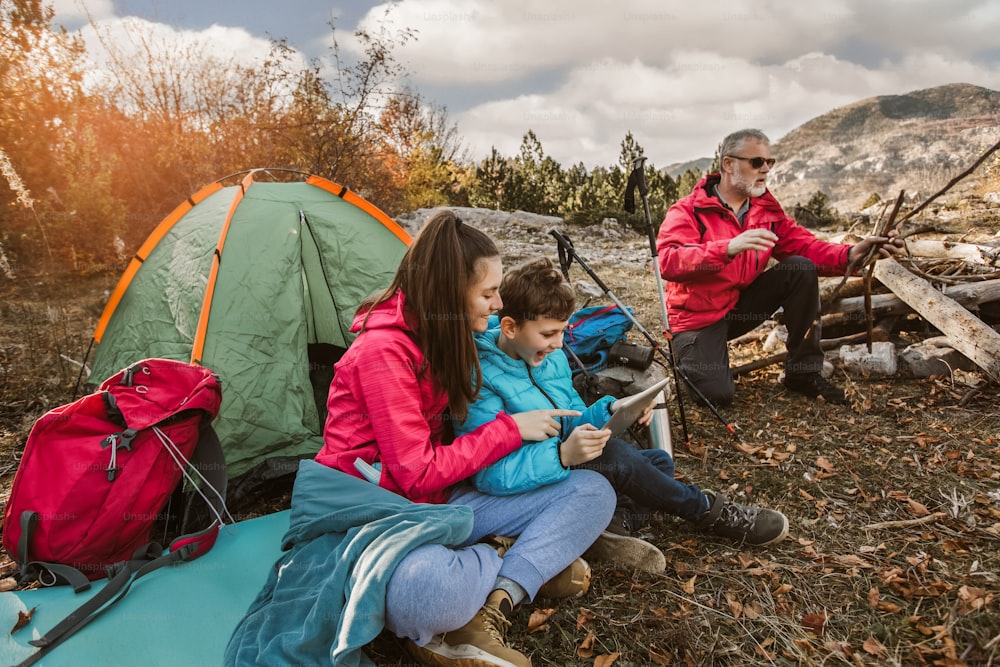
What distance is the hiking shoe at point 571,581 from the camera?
2180 mm

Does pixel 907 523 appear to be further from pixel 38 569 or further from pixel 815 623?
pixel 38 569

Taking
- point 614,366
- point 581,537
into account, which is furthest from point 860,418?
point 581,537

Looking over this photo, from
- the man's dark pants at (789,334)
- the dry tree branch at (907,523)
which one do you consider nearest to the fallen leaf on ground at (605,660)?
the dry tree branch at (907,523)

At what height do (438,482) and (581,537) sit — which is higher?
(438,482)

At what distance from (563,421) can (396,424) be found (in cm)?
83

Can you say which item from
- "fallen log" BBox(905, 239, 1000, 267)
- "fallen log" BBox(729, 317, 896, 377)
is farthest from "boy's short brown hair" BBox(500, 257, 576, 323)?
"fallen log" BBox(905, 239, 1000, 267)

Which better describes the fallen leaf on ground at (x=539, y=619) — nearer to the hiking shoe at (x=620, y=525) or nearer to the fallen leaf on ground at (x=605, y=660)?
the fallen leaf on ground at (x=605, y=660)

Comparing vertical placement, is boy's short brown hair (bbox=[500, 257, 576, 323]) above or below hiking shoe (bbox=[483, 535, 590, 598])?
above

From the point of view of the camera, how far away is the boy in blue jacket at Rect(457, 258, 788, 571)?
2.20 m

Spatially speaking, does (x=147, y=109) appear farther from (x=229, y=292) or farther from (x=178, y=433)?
(x=178, y=433)

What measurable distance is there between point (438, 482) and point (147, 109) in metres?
13.1

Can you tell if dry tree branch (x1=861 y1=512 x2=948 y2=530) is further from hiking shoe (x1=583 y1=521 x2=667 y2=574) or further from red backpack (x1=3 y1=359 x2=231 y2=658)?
red backpack (x1=3 y1=359 x2=231 y2=658)

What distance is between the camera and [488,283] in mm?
2152

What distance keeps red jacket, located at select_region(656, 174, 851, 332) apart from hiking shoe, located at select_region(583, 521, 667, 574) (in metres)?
2.06
